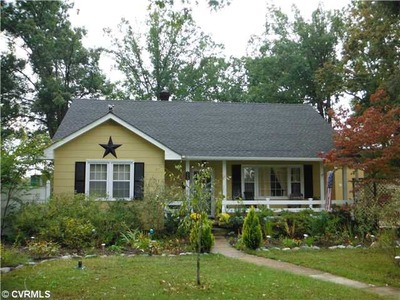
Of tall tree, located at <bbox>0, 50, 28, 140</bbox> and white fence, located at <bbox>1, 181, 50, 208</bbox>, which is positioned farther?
tall tree, located at <bbox>0, 50, 28, 140</bbox>

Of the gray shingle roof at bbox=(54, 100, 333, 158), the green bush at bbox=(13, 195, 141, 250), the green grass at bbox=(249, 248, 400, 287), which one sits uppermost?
the gray shingle roof at bbox=(54, 100, 333, 158)

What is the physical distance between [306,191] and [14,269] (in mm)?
12188

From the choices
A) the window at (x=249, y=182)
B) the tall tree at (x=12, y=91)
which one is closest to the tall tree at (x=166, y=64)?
the tall tree at (x=12, y=91)

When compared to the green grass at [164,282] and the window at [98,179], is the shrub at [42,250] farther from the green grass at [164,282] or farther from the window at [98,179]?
the window at [98,179]

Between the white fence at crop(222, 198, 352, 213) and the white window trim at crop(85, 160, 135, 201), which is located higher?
the white window trim at crop(85, 160, 135, 201)

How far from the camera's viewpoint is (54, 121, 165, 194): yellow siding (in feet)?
48.5

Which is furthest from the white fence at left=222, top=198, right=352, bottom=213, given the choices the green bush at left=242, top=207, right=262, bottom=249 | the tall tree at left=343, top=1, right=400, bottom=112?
the tall tree at left=343, top=1, right=400, bottom=112

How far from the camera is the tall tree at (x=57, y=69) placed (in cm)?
2892

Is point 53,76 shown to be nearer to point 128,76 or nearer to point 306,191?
point 128,76

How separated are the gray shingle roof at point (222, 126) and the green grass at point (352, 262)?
5.74m

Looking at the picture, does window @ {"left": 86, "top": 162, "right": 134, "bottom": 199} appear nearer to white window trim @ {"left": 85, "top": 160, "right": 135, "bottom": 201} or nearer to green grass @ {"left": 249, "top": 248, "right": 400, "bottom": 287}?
white window trim @ {"left": 85, "top": 160, "right": 135, "bottom": 201}

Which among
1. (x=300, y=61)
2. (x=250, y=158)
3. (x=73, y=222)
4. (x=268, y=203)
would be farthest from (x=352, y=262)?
(x=300, y=61)

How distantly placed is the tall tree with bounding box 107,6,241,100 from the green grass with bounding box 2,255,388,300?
1137 inches

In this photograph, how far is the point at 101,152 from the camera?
49.1ft
